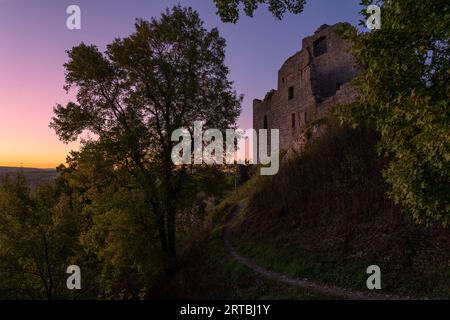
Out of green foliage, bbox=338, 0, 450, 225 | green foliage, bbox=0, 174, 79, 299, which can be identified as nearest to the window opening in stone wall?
green foliage, bbox=338, 0, 450, 225

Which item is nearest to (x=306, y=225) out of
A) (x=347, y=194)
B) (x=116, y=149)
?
(x=347, y=194)

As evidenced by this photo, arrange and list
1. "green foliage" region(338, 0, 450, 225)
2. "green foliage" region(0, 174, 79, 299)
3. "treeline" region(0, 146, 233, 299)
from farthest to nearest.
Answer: "green foliage" region(0, 174, 79, 299) → "treeline" region(0, 146, 233, 299) → "green foliage" region(338, 0, 450, 225)

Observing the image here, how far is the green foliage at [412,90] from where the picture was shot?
27.5 feet

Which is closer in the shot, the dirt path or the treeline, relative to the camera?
the dirt path

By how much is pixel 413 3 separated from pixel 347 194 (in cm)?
1224

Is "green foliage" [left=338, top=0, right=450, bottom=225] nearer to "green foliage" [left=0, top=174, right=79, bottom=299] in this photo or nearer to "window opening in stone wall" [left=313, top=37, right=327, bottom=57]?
"green foliage" [left=0, top=174, right=79, bottom=299]

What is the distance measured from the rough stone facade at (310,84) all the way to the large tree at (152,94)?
11.0 meters

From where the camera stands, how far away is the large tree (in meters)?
19.7

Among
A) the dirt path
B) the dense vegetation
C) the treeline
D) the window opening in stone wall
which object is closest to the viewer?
the dirt path

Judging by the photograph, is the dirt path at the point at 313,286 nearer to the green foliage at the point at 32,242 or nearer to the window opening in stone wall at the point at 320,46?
the green foliage at the point at 32,242

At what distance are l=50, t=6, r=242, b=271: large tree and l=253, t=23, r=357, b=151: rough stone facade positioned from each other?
11.0 metres

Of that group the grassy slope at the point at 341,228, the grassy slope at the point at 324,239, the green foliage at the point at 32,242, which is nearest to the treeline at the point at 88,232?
the green foliage at the point at 32,242

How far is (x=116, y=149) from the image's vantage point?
19.0m
